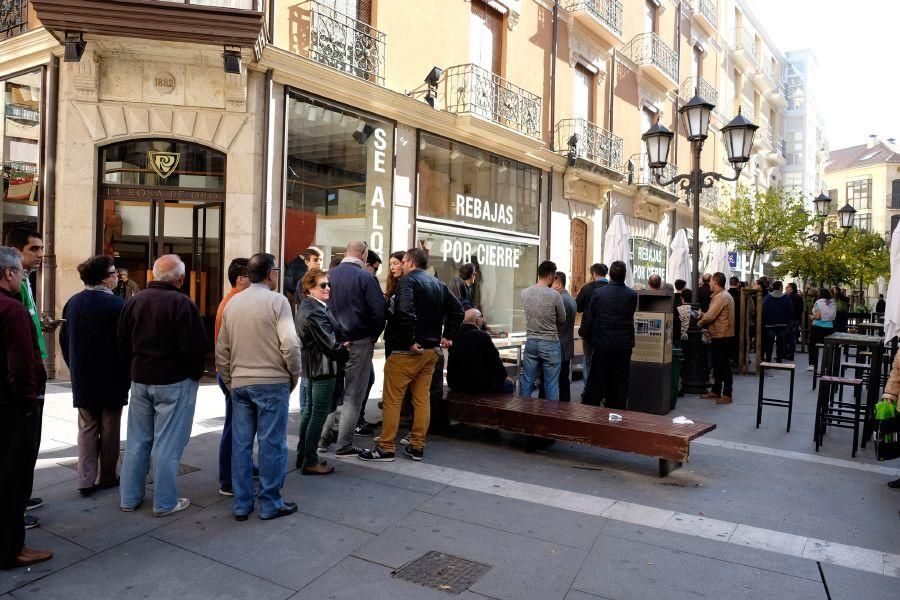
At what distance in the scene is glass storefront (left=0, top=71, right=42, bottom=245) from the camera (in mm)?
9992

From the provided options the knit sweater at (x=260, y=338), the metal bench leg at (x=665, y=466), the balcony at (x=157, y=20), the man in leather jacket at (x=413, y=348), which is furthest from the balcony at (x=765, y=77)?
the knit sweater at (x=260, y=338)

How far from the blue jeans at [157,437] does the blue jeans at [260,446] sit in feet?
1.19

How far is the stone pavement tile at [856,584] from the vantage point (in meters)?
3.58

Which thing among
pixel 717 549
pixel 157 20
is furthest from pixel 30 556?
pixel 157 20

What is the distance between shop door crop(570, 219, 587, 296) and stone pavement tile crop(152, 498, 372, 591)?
14.8 meters

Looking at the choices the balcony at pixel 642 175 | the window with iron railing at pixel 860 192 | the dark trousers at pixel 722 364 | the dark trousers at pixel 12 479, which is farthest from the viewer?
the window with iron railing at pixel 860 192

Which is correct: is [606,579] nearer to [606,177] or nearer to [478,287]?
[478,287]

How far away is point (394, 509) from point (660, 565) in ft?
5.94

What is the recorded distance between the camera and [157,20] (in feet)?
28.2

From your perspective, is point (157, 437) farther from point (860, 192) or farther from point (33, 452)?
point (860, 192)

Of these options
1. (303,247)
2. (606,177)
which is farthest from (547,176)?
(303,247)

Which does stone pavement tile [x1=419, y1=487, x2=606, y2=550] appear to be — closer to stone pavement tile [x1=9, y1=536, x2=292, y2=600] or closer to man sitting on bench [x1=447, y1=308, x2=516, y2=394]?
stone pavement tile [x1=9, y1=536, x2=292, y2=600]

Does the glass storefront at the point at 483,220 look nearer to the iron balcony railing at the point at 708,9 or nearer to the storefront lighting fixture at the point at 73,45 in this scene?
the storefront lighting fixture at the point at 73,45

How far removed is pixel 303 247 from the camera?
35.9ft
